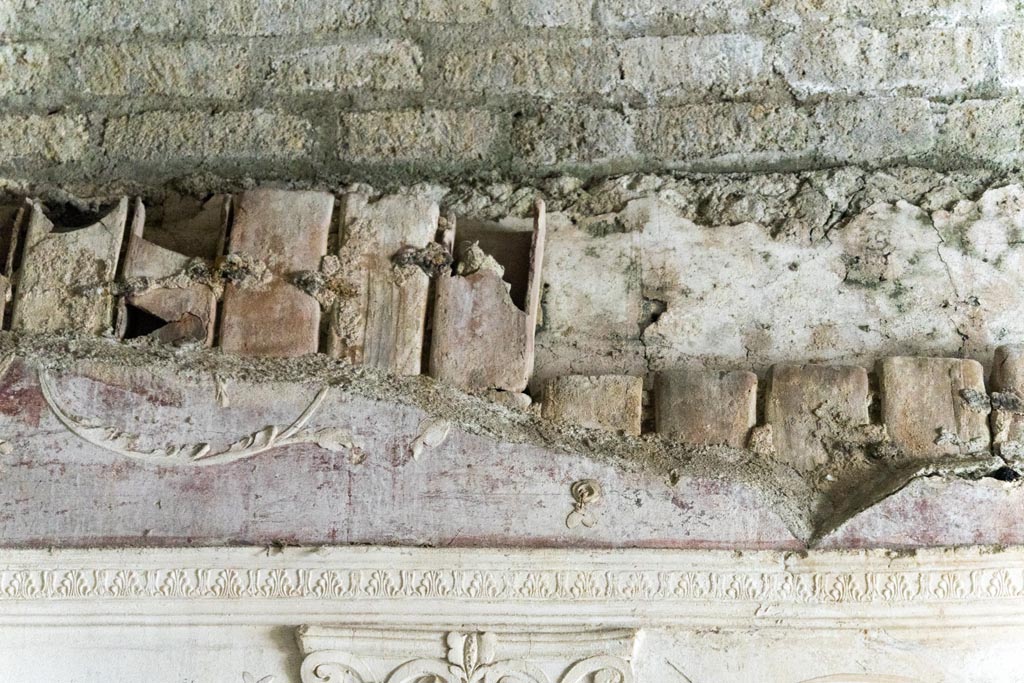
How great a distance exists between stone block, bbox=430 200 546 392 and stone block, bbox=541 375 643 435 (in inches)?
3.3

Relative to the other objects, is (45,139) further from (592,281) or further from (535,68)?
(592,281)

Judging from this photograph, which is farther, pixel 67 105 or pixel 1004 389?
pixel 67 105

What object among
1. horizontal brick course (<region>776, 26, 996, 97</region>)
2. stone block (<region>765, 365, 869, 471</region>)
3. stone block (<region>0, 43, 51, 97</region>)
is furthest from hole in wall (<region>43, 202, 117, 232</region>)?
horizontal brick course (<region>776, 26, 996, 97</region>)

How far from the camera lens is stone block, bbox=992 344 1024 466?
2199mm

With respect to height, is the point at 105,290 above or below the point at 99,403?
above

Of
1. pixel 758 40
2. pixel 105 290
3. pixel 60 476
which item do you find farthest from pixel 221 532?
pixel 758 40

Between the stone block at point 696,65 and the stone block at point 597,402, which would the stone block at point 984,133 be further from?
the stone block at point 597,402

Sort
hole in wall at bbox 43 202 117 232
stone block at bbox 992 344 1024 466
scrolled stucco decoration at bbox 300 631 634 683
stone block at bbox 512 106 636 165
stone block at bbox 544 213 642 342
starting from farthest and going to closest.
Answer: stone block at bbox 512 106 636 165 < hole in wall at bbox 43 202 117 232 < stone block at bbox 544 213 642 342 < stone block at bbox 992 344 1024 466 < scrolled stucco decoration at bbox 300 631 634 683

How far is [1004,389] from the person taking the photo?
2281 millimetres

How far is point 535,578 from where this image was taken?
212 centimetres

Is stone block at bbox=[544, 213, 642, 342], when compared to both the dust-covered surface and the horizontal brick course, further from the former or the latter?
the horizontal brick course

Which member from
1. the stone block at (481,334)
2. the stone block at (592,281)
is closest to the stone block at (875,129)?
the stone block at (592,281)

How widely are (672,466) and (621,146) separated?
3.29 ft

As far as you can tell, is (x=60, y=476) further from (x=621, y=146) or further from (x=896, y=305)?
(x=896, y=305)
